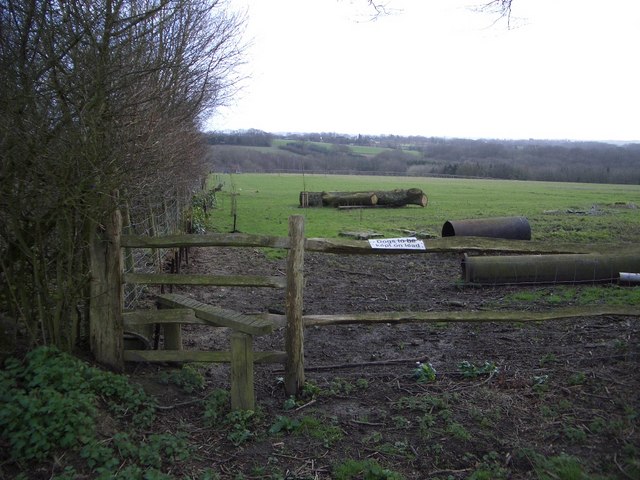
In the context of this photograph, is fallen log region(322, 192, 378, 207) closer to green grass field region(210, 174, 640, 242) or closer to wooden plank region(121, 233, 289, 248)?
green grass field region(210, 174, 640, 242)

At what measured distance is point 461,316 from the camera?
16.6 feet

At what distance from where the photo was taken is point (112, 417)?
161 inches

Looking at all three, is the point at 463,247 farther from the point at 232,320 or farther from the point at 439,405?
the point at 232,320

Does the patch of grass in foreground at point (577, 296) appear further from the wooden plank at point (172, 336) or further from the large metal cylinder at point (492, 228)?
the wooden plank at point (172, 336)

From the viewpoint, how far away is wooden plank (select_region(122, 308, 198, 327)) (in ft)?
15.8

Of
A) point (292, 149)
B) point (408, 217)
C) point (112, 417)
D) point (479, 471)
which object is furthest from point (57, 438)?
point (292, 149)

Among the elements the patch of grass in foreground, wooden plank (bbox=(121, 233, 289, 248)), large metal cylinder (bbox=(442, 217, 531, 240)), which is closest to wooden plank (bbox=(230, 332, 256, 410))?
wooden plank (bbox=(121, 233, 289, 248))

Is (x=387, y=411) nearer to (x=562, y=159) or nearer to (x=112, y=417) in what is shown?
(x=112, y=417)

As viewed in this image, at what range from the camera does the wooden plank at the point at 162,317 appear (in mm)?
4820

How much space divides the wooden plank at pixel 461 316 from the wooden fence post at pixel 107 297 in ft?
5.36

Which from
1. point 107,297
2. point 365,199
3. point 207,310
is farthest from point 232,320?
point 365,199

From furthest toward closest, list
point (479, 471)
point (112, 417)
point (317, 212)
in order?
1. point (317, 212)
2. point (112, 417)
3. point (479, 471)

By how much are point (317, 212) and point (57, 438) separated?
2101 centimetres

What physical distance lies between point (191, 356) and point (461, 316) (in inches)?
A: 94.7
